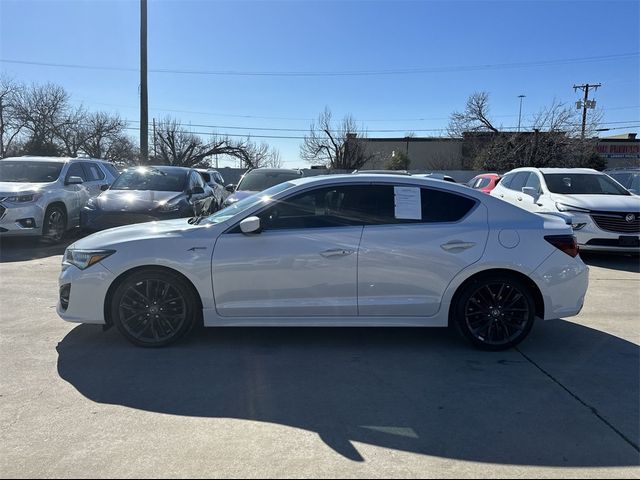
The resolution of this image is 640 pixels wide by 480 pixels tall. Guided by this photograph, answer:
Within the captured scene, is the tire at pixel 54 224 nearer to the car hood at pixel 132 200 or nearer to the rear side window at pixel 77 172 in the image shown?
the rear side window at pixel 77 172

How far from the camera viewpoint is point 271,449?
9.48 feet

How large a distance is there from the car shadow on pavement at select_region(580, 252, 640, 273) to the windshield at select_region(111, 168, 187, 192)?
840cm

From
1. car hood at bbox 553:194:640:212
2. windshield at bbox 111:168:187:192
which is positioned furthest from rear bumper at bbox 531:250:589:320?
windshield at bbox 111:168:187:192

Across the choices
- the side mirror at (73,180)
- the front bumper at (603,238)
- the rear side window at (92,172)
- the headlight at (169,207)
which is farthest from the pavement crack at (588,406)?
the rear side window at (92,172)

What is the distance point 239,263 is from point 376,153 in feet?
165

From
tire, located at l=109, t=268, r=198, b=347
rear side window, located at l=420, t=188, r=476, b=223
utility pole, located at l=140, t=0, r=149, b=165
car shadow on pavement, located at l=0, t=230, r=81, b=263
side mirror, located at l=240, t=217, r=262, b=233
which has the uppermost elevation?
utility pole, located at l=140, t=0, r=149, b=165

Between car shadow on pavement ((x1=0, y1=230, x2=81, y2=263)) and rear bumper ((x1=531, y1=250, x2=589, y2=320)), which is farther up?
rear bumper ((x1=531, y1=250, x2=589, y2=320))

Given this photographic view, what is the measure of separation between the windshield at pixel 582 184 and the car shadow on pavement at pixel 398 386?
5.80 metres

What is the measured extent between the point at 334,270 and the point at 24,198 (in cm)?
803

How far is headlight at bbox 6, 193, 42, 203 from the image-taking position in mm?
9530

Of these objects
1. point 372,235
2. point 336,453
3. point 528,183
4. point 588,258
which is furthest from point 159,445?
point 528,183

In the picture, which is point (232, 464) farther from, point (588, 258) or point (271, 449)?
point (588, 258)

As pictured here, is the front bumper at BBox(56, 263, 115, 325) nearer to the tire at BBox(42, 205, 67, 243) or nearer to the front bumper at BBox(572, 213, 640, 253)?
the tire at BBox(42, 205, 67, 243)

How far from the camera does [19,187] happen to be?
989 centimetres
